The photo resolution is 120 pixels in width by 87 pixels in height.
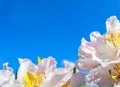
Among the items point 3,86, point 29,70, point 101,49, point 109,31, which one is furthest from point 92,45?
point 3,86

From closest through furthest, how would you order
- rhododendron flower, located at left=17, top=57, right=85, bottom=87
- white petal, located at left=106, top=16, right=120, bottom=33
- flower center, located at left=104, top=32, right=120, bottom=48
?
rhododendron flower, located at left=17, top=57, right=85, bottom=87 → flower center, located at left=104, top=32, right=120, bottom=48 → white petal, located at left=106, top=16, right=120, bottom=33

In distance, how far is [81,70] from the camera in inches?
52.1

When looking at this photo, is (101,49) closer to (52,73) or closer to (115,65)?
(115,65)

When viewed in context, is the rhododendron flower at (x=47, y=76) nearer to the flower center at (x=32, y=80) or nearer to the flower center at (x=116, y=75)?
the flower center at (x=32, y=80)

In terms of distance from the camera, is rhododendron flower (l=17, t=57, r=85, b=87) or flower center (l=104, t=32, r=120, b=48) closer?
rhododendron flower (l=17, t=57, r=85, b=87)

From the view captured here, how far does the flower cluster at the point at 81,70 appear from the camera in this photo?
49.8 inches

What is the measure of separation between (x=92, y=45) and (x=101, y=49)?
5 cm

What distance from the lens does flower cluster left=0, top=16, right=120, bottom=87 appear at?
4.15 feet

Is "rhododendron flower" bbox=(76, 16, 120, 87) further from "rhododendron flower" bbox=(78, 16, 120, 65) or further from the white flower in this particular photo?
the white flower

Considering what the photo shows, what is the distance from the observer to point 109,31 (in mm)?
1520

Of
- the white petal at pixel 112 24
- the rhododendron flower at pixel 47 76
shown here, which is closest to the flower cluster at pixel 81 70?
the rhododendron flower at pixel 47 76

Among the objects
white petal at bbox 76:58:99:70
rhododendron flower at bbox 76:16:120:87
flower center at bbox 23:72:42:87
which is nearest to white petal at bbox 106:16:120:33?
rhododendron flower at bbox 76:16:120:87

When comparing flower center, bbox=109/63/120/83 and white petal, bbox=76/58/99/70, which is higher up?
white petal, bbox=76/58/99/70

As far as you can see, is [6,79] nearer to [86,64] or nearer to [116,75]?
[86,64]
